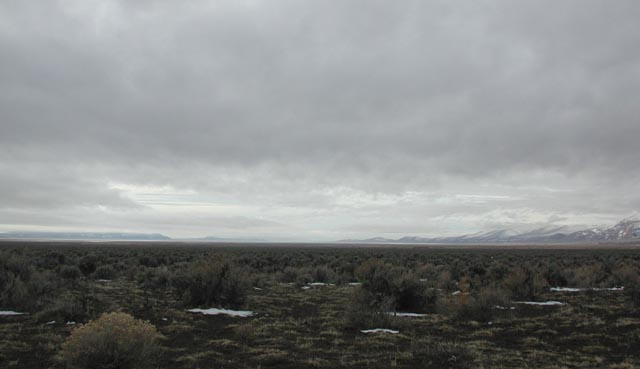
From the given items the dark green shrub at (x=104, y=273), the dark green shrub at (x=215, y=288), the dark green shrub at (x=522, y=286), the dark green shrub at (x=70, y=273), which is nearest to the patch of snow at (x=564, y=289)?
the dark green shrub at (x=522, y=286)

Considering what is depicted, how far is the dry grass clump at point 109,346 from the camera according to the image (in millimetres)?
7641

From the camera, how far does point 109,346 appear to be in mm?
7734

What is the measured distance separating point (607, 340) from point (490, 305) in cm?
418

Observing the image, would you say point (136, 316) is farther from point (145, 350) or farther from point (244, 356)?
point (145, 350)

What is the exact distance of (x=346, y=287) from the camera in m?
23.2

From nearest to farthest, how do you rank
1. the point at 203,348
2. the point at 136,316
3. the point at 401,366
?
the point at 401,366
the point at 203,348
the point at 136,316

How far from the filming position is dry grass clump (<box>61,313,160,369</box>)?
764cm

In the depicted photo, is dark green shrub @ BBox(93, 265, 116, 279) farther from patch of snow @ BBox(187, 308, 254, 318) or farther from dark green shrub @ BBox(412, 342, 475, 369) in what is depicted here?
dark green shrub @ BBox(412, 342, 475, 369)

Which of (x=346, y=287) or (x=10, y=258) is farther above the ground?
(x=10, y=258)

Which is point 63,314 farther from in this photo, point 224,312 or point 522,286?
point 522,286

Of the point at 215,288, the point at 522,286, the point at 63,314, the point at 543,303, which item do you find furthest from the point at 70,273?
the point at 543,303

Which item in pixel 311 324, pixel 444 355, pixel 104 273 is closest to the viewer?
pixel 444 355

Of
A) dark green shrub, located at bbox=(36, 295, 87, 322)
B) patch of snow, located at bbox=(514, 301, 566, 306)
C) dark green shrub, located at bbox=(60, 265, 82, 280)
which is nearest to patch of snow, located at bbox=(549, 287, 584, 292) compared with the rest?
patch of snow, located at bbox=(514, 301, 566, 306)

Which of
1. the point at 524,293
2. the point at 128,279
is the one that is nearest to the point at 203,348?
the point at 524,293
